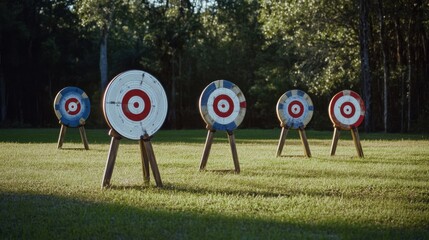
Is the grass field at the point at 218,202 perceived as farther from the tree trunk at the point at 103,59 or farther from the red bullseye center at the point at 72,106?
the tree trunk at the point at 103,59

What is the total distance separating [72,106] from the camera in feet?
58.7

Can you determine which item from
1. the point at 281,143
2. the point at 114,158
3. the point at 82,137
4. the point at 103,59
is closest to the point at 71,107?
the point at 82,137

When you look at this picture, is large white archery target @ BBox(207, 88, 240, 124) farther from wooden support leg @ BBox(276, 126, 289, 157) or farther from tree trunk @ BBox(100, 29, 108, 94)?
tree trunk @ BBox(100, 29, 108, 94)

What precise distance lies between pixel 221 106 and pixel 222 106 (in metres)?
0.03

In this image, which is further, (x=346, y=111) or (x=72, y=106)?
(x=72, y=106)

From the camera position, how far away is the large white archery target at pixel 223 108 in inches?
439

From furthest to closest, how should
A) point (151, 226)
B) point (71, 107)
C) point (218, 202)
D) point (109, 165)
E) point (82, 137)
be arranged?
point (71, 107) → point (82, 137) → point (109, 165) → point (218, 202) → point (151, 226)

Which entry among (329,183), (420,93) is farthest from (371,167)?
(420,93)

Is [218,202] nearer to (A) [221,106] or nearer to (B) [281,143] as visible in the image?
(A) [221,106]

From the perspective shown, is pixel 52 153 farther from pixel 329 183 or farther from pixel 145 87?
pixel 329 183

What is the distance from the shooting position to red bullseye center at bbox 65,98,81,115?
1775 centimetres

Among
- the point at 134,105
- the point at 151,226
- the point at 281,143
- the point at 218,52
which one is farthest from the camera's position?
the point at 218,52

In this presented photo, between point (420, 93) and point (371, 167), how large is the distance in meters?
20.8

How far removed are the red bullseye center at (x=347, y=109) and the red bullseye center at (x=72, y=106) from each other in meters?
8.37
